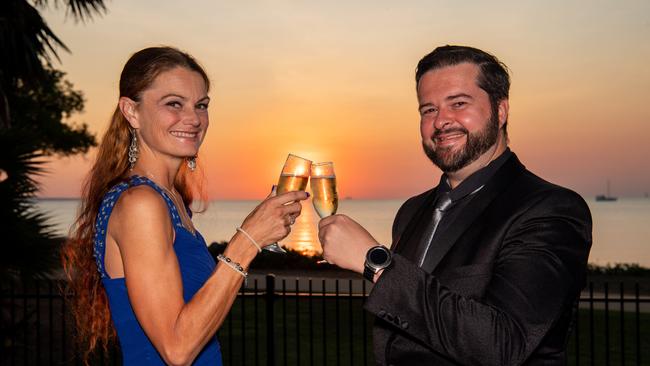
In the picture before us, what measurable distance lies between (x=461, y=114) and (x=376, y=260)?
0.82 meters

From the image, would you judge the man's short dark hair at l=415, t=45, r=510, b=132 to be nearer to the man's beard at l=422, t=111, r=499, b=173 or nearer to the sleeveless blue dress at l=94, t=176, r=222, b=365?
the man's beard at l=422, t=111, r=499, b=173

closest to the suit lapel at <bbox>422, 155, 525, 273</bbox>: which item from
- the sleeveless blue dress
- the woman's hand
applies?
the woman's hand

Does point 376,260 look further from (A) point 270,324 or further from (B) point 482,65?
(A) point 270,324

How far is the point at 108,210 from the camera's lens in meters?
2.73

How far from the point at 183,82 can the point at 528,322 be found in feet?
5.54

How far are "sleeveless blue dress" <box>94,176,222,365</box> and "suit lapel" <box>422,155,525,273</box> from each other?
0.96 meters

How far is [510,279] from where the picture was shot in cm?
225

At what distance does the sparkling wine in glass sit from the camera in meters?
3.11

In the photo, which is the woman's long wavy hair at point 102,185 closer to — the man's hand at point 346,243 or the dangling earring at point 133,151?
the dangling earring at point 133,151

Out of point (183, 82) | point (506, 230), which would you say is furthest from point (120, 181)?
point (506, 230)

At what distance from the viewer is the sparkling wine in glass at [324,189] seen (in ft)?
10.2

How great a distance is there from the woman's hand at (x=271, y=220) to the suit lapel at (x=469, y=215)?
22.5 inches

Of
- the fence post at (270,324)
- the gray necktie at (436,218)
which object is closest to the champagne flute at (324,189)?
the gray necktie at (436,218)

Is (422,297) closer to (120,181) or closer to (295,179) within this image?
(295,179)
